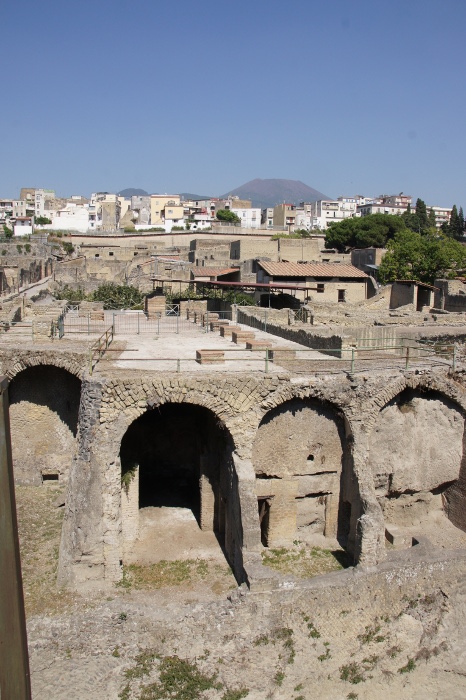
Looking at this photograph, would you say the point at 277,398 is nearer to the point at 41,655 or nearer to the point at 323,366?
the point at 323,366

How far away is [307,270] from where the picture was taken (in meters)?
39.0

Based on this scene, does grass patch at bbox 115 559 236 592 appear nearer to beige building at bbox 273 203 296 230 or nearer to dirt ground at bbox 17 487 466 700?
dirt ground at bbox 17 487 466 700

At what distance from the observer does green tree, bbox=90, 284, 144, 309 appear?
4181 centimetres

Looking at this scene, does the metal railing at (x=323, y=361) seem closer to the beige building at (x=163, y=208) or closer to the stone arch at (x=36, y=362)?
the stone arch at (x=36, y=362)

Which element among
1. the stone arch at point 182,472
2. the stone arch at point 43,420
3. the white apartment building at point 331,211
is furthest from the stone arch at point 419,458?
the white apartment building at point 331,211

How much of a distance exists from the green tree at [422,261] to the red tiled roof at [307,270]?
3.99 m

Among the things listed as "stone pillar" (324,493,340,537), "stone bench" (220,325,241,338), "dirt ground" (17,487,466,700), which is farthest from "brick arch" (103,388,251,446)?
"stone bench" (220,325,241,338)

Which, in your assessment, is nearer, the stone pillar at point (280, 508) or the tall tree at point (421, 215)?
the stone pillar at point (280, 508)

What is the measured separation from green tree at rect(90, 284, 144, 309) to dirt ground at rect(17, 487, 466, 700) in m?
30.9

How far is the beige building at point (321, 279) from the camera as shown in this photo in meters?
38.5

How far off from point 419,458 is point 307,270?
2601 centimetres

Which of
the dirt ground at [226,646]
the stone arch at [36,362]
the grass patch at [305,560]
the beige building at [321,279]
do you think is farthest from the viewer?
the beige building at [321,279]

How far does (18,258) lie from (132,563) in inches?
1663

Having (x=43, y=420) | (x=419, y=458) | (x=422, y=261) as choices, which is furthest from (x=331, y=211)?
(x=419, y=458)
